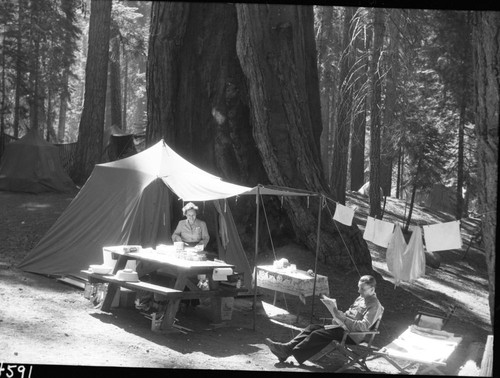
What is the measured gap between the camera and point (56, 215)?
12852 mm

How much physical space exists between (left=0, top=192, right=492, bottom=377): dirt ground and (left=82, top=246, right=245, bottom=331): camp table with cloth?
20cm

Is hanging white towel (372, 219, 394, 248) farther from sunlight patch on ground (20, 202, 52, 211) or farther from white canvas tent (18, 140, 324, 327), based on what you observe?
sunlight patch on ground (20, 202, 52, 211)

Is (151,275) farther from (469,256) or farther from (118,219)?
(469,256)

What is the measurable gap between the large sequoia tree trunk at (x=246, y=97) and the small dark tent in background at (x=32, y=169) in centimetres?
430

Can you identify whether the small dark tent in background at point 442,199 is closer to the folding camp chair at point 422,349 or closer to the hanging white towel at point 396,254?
the hanging white towel at point 396,254

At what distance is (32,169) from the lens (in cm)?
1560

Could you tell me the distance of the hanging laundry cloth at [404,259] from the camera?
967 cm

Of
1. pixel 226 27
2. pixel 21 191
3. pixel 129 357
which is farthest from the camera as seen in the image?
pixel 21 191

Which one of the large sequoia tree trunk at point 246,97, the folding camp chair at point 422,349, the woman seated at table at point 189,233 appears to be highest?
the large sequoia tree trunk at point 246,97

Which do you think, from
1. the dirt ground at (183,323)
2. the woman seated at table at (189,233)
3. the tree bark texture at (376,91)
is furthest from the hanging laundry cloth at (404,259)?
the tree bark texture at (376,91)

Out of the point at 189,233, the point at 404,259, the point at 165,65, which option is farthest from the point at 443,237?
the point at 165,65

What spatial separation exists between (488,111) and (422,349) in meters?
2.37

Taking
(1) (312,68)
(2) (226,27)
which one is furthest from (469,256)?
(2) (226,27)

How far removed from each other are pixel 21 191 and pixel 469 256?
9994 millimetres
